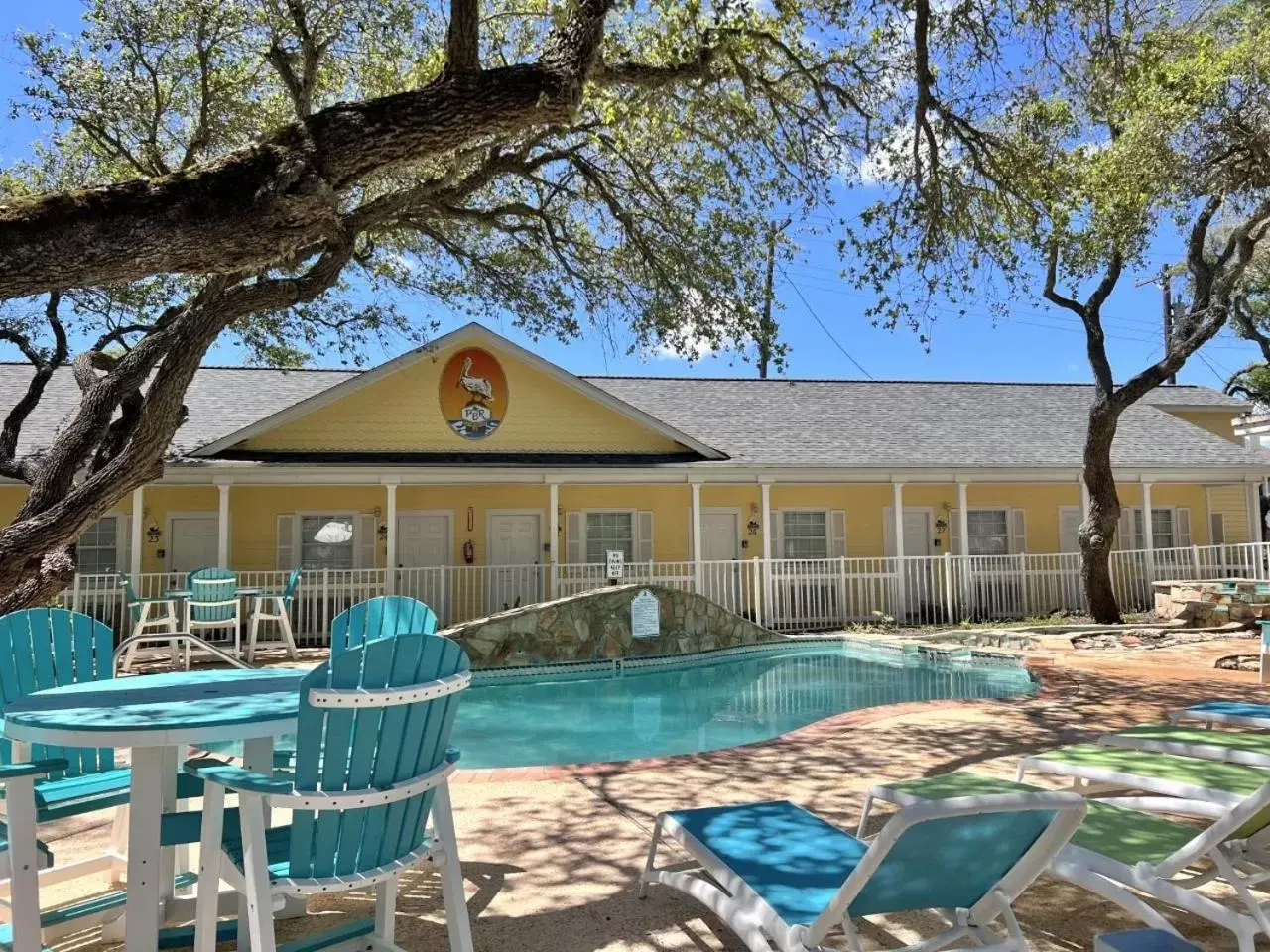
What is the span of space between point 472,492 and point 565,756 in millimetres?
9739

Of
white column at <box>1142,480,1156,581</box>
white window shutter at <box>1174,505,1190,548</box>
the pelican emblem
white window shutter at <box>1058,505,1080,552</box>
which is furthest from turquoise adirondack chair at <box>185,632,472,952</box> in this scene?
white window shutter at <box>1174,505,1190,548</box>

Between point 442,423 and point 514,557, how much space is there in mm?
3051

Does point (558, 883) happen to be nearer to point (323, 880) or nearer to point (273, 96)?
point (323, 880)

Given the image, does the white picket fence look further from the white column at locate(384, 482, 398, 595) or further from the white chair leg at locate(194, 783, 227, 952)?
the white chair leg at locate(194, 783, 227, 952)

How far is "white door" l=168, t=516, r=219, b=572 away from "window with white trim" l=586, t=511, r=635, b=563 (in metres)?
7.08

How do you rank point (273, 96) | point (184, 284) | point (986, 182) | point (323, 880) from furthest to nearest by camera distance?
point (184, 284)
point (273, 96)
point (986, 182)
point (323, 880)

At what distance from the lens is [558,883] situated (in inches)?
164

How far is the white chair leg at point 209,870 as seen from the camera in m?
2.95

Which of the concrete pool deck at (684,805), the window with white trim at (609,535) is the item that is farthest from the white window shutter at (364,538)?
the concrete pool deck at (684,805)

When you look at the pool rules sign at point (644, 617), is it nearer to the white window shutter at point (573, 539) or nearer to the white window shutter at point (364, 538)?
the white window shutter at point (573, 539)

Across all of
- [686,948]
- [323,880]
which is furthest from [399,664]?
[686,948]

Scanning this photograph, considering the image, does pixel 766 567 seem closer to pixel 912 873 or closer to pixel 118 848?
pixel 118 848

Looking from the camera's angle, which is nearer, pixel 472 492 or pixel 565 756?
pixel 565 756

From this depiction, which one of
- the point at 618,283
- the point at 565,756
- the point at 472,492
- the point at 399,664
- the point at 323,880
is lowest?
the point at 565,756
